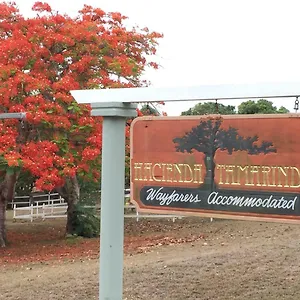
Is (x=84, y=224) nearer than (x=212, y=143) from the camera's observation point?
No

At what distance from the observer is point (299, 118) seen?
4.14 meters

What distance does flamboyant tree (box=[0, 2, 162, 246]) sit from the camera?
1214 cm

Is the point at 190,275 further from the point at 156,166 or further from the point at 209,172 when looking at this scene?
the point at 209,172

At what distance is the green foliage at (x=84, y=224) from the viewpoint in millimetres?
16656

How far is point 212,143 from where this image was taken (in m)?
4.47

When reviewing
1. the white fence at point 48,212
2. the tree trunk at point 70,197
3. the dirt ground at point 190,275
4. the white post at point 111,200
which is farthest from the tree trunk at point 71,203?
the white post at point 111,200

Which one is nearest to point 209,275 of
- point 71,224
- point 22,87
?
point 22,87

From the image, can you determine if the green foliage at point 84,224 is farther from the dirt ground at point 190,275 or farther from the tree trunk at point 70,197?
the dirt ground at point 190,275

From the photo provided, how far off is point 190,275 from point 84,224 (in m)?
9.07

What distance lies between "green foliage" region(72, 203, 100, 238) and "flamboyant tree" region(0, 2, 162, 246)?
2.84 m

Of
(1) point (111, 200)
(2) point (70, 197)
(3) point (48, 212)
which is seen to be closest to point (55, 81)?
(2) point (70, 197)

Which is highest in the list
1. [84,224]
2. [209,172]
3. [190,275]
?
[209,172]

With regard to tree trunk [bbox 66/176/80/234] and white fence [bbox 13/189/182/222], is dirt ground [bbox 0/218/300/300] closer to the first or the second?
tree trunk [bbox 66/176/80/234]

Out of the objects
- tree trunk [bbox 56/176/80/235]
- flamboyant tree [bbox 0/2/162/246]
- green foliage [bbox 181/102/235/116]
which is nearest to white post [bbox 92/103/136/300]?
green foliage [bbox 181/102/235/116]
